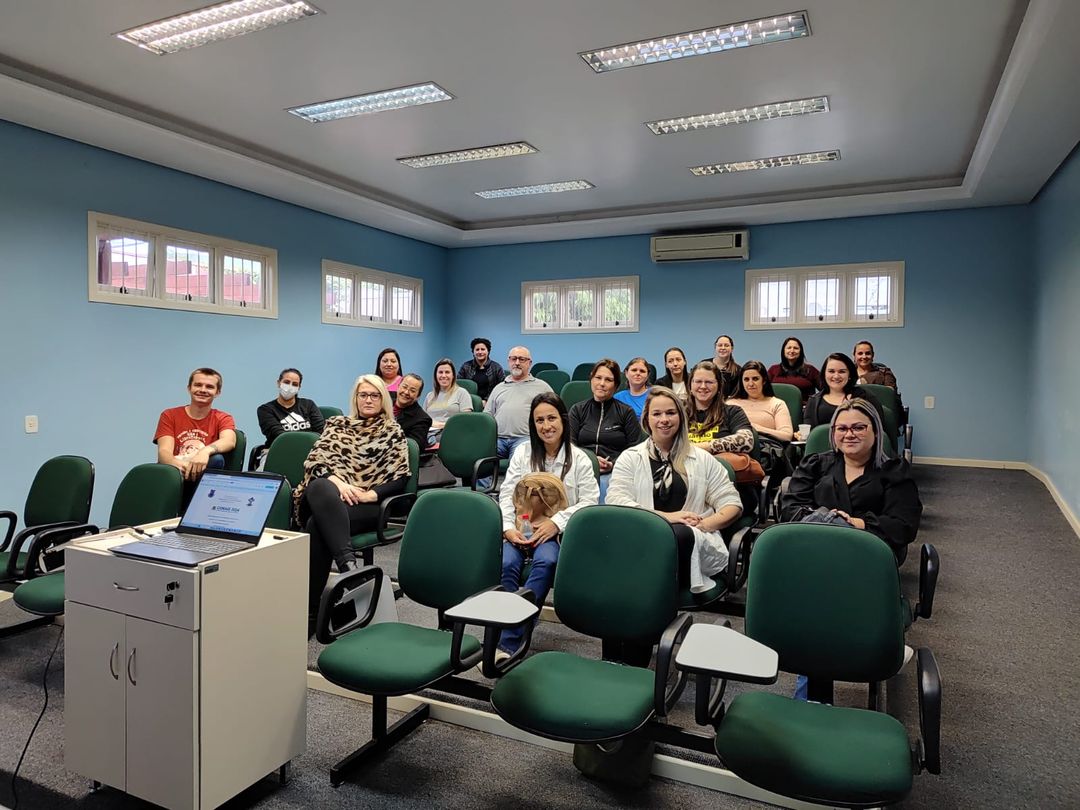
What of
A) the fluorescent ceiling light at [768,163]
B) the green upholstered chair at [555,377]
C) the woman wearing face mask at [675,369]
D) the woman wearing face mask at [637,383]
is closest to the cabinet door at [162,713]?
the woman wearing face mask at [637,383]

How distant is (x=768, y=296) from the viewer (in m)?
8.28

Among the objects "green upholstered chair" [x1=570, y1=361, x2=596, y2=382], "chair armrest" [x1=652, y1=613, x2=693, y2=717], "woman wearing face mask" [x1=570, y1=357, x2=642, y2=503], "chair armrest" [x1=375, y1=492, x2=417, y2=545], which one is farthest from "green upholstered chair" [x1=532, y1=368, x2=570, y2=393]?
"chair armrest" [x1=652, y1=613, x2=693, y2=717]

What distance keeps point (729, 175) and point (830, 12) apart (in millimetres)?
3158

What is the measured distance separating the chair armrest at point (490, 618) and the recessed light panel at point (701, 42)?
3.32 m

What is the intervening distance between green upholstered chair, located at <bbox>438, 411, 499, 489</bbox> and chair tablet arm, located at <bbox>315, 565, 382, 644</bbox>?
2.16 metres

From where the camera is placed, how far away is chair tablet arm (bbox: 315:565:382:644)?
222cm

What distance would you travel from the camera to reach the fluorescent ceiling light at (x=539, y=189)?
712cm

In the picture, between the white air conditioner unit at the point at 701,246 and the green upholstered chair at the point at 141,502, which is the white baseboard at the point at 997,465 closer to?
the white air conditioner unit at the point at 701,246

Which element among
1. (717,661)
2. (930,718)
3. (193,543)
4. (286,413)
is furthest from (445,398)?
(930,718)

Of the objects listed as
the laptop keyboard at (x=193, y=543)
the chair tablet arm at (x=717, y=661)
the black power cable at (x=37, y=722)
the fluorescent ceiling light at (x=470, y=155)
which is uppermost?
the fluorescent ceiling light at (x=470, y=155)

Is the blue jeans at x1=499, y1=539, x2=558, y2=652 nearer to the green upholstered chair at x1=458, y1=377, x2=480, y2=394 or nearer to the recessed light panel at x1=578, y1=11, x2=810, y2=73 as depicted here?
the recessed light panel at x1=578, y1=11, x2=810, y2=73

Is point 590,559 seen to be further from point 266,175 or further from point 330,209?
point 330,209

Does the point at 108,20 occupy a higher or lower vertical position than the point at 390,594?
higher

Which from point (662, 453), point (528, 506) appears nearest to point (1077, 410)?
point (662, 453)
